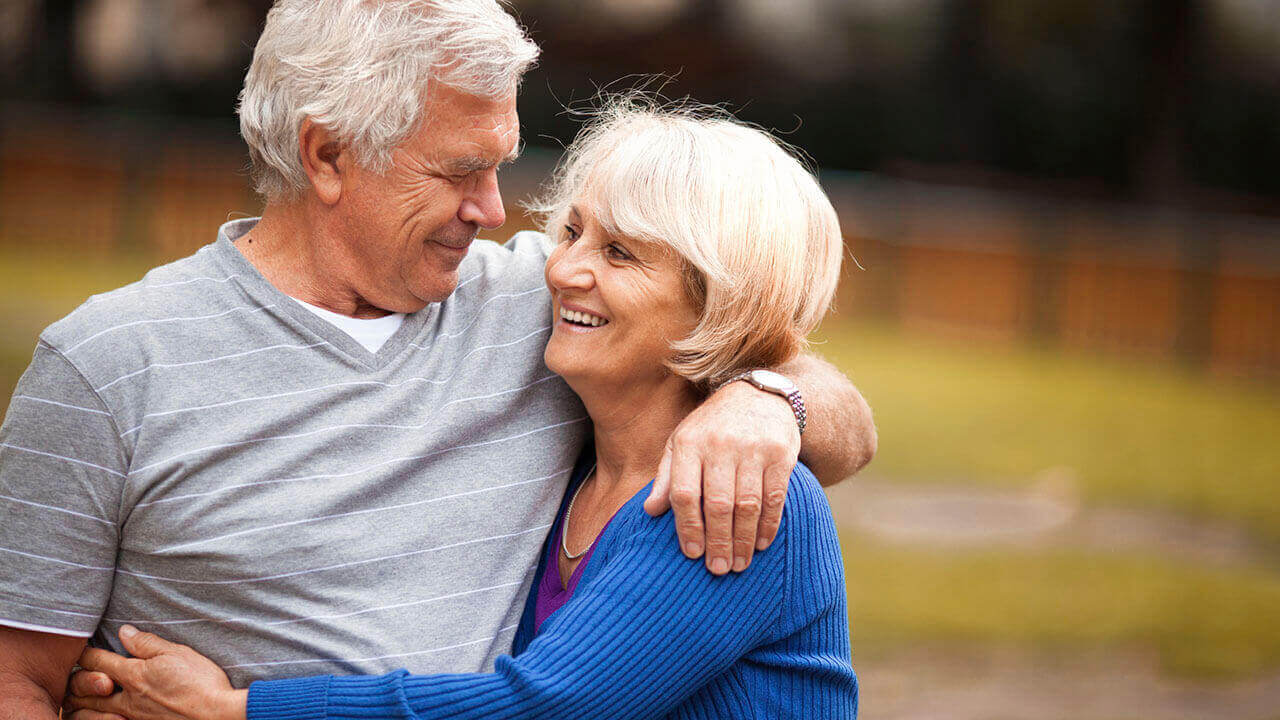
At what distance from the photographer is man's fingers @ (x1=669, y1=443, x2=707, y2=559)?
1644 mm

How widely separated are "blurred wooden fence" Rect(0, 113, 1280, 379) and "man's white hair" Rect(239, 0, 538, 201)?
929cm

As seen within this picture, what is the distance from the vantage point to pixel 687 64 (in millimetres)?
11930

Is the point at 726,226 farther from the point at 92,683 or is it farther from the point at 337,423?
the point at 92,683

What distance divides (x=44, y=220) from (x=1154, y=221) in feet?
34.0

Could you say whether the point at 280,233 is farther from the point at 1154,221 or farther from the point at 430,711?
the point at 1154,221

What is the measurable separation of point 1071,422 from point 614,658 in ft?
26.4

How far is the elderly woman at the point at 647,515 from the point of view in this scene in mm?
1628

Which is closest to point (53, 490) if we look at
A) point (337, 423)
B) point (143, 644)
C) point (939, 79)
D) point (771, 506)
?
point (143, 644)

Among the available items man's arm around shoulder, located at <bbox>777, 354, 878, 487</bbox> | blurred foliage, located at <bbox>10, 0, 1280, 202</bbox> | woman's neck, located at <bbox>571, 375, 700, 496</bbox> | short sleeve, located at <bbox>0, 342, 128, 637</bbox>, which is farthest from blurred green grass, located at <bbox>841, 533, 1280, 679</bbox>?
blurred foliage, located at <bbox>10, 0, 1280, 202</bbox>

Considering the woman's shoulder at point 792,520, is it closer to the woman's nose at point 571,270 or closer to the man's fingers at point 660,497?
the man's fingers at point 660,497

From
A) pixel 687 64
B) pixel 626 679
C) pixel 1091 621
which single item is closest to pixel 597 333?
pixel 626 679

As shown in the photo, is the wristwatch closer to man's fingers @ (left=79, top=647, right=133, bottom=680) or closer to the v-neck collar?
the v-neck collar

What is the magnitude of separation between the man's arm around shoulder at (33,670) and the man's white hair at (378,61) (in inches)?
32.6

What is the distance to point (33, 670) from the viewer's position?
1750mm
